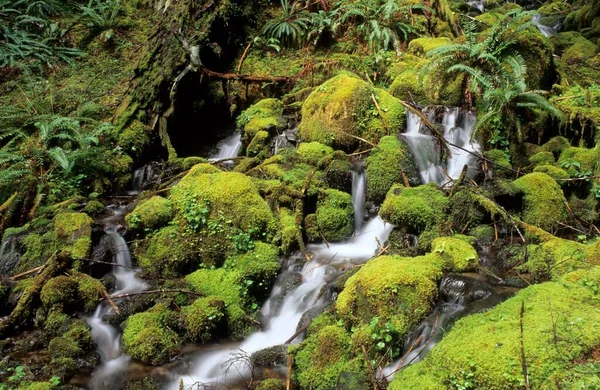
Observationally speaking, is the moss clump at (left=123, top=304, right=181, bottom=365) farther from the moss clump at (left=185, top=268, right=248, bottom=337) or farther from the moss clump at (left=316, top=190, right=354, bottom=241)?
the moss clump at (left=316, top=190, right=354, bottom=241)

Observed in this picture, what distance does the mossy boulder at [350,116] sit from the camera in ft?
27.0

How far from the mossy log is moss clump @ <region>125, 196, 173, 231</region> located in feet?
3.47

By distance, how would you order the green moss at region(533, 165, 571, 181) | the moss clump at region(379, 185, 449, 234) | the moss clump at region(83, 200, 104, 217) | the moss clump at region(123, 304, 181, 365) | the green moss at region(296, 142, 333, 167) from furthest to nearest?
the green moss at region(296, 142, 333, 167), the moss clump at region(83, 200, 104, 217), the green moss at region(533, 165, 571, 181), the moss clump at region(379, 185, 449, 234), the moss clump at region(123, 304, 181, 365)

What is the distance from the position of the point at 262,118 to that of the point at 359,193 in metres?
3.10

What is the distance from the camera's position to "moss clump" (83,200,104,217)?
7820mm

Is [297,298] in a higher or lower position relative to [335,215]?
lower

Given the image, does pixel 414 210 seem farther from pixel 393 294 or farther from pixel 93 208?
pixel 93 208

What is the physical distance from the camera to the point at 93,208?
25.7 ft

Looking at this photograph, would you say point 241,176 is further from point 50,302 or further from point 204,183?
point 50,302

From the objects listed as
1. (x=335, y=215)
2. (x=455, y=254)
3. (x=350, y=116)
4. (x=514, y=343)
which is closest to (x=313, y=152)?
(x=350, y=116)

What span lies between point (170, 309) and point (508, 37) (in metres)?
7.33

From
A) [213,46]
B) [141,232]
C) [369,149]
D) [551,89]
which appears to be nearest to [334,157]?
[369,149]

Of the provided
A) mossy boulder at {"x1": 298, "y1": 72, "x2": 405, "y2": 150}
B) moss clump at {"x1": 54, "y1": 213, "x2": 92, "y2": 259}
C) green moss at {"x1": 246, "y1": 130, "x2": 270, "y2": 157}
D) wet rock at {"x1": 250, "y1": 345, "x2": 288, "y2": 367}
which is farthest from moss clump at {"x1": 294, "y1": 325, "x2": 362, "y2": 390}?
green moss at {"x1": 246, "y1": 130, "x2": 270, "y2": 157}

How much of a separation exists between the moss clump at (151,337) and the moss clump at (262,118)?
4450mm
